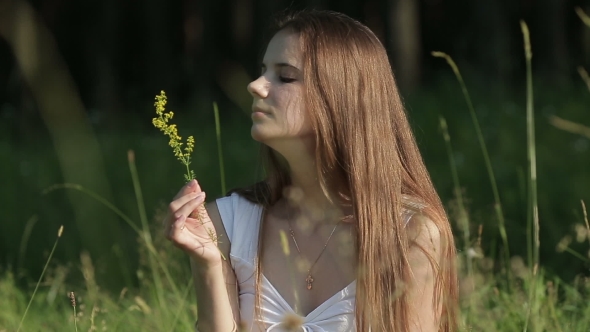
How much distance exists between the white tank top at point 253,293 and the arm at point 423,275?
56 millimetres

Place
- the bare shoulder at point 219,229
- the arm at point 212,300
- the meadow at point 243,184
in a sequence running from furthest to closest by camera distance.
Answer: the meadow at point 243,184 < the bare shoulder at point 219,229 < the arm at point 212,300

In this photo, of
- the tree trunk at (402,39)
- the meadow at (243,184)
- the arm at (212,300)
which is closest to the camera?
the arm at (212,300)

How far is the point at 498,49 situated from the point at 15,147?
464 centimetres

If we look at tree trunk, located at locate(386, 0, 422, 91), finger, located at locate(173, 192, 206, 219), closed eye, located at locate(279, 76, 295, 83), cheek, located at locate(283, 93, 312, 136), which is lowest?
tree trunk, located at locate(386, 0, 422, 91)

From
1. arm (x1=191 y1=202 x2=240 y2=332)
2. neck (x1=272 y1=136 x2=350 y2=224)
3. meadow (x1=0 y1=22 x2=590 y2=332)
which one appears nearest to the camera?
arm (x1=191 y1=202 x2=240 y2=332)

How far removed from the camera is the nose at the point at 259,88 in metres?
2.20

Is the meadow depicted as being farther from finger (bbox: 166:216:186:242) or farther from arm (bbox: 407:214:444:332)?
finger (bbox: 166:216:186:242)

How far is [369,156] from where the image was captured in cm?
231

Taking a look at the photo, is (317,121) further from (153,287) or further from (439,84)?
(439,84)

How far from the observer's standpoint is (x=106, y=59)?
12.0 meters

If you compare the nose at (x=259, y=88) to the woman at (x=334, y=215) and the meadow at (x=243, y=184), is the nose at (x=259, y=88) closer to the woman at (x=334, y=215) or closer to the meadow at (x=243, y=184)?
the woman at (x=334, y=215)

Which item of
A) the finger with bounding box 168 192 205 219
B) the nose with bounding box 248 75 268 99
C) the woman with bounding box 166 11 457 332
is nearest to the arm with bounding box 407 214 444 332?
the woman with bounding box 166 11 457 332

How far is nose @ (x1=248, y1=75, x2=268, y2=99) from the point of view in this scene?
86.7 inches

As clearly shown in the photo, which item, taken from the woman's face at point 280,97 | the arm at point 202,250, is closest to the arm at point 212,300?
the arm at point 202,250
